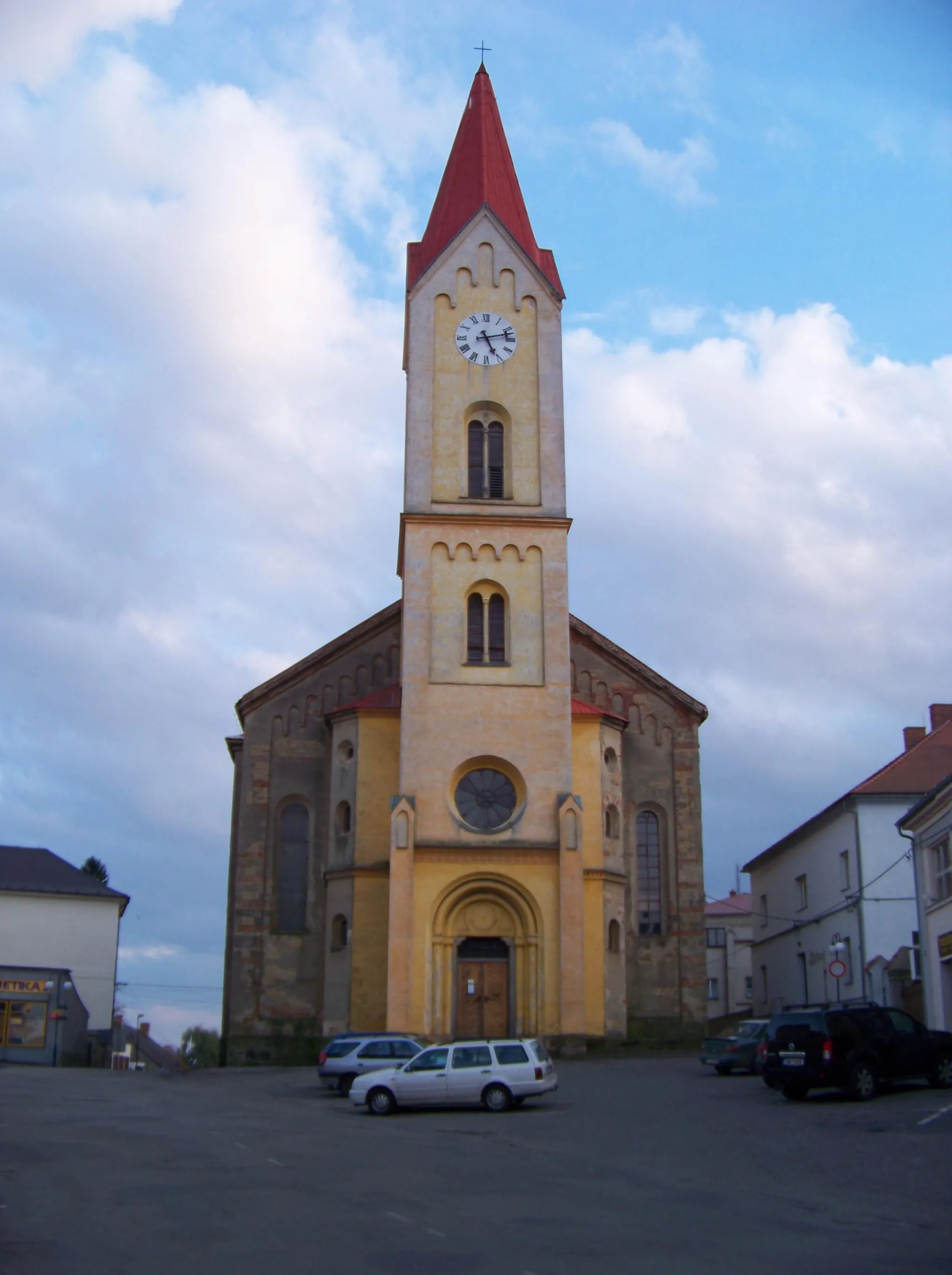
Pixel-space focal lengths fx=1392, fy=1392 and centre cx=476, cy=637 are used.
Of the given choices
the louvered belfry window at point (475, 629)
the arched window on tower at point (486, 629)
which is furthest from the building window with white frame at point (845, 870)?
the louvered belfry window at point (475, 629)

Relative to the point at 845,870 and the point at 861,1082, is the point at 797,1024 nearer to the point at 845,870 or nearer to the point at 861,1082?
the point at 861,1082

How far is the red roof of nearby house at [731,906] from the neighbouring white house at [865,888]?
27.3 m

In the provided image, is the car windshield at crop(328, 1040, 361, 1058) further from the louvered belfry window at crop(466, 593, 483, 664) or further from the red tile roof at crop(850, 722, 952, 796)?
the red tile roof at crop(850, 722, 952, 796)

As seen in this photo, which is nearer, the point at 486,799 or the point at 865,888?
the point at 486,799

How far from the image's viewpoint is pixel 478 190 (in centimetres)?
4550

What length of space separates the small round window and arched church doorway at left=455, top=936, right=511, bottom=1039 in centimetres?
326

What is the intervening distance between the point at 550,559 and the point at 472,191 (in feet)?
43.6

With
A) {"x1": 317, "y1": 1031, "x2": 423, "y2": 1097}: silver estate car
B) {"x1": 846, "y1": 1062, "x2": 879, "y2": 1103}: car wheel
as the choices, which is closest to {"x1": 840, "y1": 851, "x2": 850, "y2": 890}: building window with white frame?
{"x1": 317, "y1": 1031, "x2": 423, "y2": 1097}: silver estate car

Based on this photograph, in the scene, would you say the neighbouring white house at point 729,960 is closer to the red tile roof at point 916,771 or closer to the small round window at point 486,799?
the red tile roof at point 916,771

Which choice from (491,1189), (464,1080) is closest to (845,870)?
(464,1080)

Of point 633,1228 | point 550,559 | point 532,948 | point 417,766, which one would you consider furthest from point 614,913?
point 633,1228

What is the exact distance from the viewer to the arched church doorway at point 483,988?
1486 inches

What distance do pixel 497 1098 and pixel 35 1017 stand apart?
34.4 metres

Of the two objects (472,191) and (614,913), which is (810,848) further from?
(472,191)
